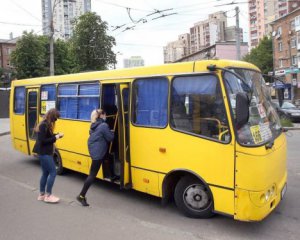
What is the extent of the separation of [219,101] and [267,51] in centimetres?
5915

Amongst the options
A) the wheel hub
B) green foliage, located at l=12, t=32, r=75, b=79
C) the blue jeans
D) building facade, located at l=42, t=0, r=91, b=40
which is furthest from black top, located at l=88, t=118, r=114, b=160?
green foliage, located at l=12, t=32, r=75, b=79

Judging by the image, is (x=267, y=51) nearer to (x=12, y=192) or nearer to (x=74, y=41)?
(x=74, y=41)

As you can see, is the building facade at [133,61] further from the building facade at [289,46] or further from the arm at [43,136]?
the building facade at [289,46]

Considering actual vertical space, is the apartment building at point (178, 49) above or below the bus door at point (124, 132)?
above

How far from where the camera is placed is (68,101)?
26.4 feet

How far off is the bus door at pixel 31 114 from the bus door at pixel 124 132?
3.98 meters

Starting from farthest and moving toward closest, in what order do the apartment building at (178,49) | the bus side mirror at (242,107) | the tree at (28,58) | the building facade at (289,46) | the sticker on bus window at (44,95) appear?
the building facade at (289,46), the tree at (28,58), the apartment building at (178,49), the sticker on bus window at (44,95), the bus side mirror at (242,107)

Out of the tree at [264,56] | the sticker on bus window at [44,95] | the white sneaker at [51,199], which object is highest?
the tree at [264,56]

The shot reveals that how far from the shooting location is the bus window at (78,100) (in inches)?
283

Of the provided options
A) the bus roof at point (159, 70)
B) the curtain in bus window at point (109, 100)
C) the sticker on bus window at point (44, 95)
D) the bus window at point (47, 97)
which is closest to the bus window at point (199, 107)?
the bus roof at point (159, 70)

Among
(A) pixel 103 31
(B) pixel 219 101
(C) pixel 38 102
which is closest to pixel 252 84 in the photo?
(B) pixel 219 101

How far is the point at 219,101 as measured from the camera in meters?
4.86

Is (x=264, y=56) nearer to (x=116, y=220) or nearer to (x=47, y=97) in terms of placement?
(x=47, y=97)

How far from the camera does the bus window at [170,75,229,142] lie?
Result: 487 cm
